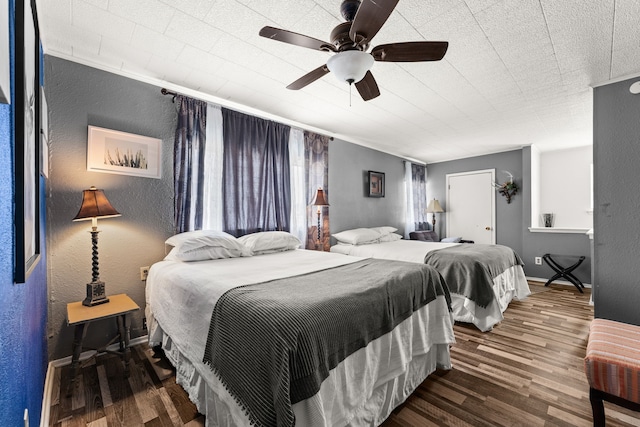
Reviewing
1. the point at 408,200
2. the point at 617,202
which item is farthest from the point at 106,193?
the point at 408,200

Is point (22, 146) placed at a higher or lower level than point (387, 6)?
lower

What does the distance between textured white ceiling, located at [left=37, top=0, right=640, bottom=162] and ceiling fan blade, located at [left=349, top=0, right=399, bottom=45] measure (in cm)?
40

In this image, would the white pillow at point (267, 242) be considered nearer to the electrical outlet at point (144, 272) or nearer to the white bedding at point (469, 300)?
the electrical outlet at point (144, 272)

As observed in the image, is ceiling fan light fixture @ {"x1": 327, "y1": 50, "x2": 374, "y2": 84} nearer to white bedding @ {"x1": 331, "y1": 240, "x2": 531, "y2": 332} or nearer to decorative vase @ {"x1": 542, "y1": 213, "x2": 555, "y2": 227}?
white bedding @ {"x1": 331, "y1": 240, "x2": 531, "y2": 332}

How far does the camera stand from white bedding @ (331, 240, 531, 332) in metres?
2.82

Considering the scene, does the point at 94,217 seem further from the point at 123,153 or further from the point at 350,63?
the point at 350,63

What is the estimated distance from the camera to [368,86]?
1.99 m

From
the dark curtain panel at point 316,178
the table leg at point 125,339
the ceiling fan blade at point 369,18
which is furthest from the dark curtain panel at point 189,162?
the ceiling fan blade at point 369,18

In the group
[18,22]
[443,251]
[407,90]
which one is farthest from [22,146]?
[443,251]

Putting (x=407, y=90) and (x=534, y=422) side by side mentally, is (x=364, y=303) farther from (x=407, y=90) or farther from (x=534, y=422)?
(x=407, y=90)

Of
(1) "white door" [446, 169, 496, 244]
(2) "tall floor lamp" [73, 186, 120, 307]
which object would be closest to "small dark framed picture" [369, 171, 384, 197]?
(1) "white door" [446, 169, 496, 244]

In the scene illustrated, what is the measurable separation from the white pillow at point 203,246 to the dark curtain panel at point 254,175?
46 cm

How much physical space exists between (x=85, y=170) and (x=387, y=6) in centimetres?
251

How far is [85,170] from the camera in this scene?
2.27 m
